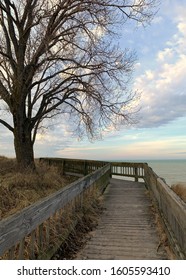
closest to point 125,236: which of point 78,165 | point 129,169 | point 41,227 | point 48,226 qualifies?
point 48,226

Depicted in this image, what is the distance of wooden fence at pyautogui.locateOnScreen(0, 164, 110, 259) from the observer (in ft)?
11.7

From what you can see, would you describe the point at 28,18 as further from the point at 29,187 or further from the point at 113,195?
the point at 113,195

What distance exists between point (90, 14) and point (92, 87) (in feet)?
11.4

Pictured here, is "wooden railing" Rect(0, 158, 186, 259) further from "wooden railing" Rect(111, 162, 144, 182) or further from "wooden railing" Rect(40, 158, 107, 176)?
"wooden railing" Rect(40, 158, 107, 176)

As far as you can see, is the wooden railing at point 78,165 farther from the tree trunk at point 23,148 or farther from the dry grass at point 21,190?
the dry grass at point 21,190

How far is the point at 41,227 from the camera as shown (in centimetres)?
473

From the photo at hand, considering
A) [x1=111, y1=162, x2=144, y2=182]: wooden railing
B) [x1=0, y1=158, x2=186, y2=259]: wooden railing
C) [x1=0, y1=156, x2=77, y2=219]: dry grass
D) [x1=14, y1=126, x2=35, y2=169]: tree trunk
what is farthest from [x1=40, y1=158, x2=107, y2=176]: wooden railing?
[x1=0, y1=158, x2=186, y2=259]: wooden railing

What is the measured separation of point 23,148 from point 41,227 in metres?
11.8

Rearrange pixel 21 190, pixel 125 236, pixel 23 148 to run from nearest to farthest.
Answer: pixel 125 236 < pixel 21 190 < pixel 23 148

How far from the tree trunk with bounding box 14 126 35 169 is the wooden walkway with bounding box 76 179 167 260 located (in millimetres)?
7088

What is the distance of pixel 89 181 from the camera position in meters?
8.91

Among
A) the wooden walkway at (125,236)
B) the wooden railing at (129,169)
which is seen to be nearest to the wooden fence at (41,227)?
the wooden walkway at (125,236)

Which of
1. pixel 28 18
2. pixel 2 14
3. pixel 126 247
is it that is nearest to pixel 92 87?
pixel 28 18

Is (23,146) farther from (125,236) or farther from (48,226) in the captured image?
(48,226)
